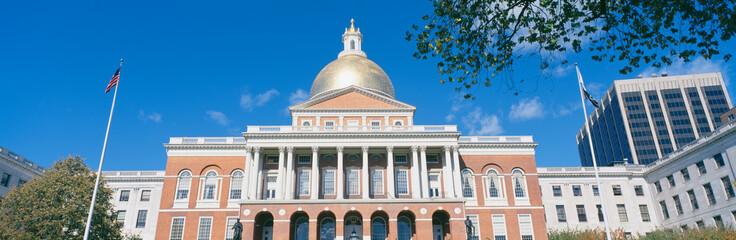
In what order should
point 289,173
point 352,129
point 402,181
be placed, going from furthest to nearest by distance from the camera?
point 352,129
point 402,181
point 289,173

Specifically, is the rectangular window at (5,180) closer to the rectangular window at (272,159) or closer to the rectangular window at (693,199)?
the rectangular window at (272,159)

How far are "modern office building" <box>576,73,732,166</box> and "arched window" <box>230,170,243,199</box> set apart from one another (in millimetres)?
95713

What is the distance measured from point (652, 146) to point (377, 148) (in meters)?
92.6

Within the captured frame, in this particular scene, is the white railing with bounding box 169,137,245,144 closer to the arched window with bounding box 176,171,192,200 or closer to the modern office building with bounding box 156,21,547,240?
the modern office building with bounding box 156,21,547,240

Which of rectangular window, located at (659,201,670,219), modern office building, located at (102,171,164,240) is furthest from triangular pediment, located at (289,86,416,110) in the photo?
rectangular window, located at (659,201,670,219)

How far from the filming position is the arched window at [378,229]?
47.5 metres

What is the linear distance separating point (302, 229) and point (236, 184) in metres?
9.41

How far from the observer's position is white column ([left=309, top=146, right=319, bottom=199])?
154 feet

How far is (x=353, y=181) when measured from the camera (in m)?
49.9

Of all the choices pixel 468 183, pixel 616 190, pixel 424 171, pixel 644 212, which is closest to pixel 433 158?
pixel 424 171

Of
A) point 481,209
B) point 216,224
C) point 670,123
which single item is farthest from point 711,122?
point 216,224

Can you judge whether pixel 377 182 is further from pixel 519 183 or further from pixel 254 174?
pixel 519 183

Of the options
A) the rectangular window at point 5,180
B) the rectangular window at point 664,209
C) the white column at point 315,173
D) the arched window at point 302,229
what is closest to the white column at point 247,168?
the arched window at point 302,229

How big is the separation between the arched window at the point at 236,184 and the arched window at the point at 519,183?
28.9 metres
